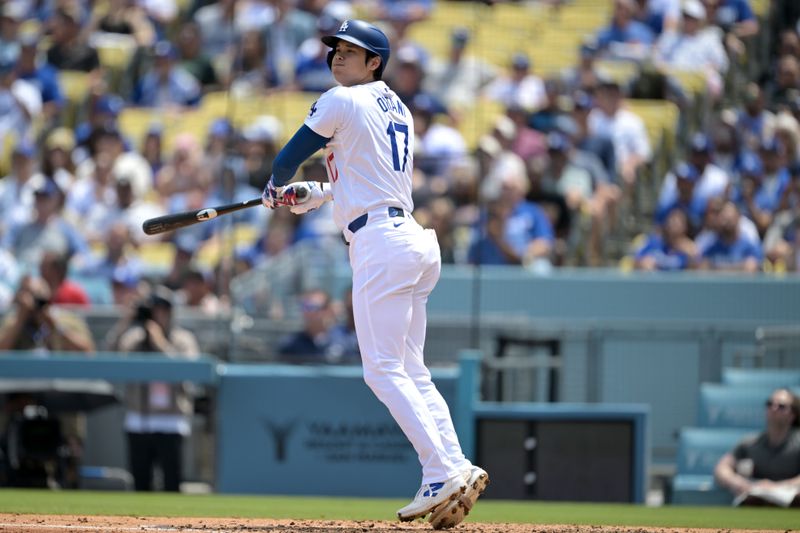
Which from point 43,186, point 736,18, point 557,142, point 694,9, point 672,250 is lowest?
point 672,250

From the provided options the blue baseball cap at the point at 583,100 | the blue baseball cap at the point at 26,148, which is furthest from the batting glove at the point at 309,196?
the blue baseball cap at the point at 26,148

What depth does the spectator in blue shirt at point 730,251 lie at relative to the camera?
11.7 m

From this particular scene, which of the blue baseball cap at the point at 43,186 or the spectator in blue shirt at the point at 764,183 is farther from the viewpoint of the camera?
the blue baseball cap at the point at 43,186

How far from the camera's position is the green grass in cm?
731

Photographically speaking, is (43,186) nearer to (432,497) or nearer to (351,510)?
(351,510)

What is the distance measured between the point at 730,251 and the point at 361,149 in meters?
6.51

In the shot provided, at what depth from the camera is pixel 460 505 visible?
598 centimetres

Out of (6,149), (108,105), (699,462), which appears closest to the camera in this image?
(699,462)

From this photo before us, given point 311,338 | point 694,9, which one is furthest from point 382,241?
point 694,9

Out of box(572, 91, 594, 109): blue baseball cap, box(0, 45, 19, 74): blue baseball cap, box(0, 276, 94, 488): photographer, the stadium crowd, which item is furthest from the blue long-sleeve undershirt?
box(0, 45, 19, 74): blue baseball cap

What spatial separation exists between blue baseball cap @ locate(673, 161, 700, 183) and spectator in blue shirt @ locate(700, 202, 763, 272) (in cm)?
50

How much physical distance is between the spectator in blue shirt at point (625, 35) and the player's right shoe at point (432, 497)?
8046mm

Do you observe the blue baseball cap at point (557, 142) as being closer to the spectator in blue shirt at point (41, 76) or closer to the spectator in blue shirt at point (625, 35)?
the spectator in blue shirt at point (625, 35)

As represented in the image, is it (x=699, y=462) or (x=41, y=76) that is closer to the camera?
(x=699, y=462)
